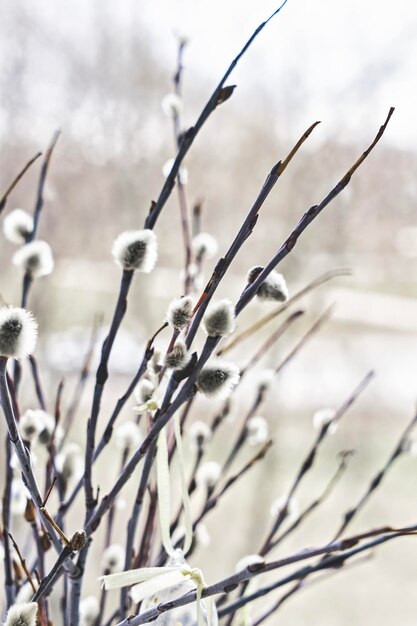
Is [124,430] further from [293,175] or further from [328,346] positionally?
[328,346]

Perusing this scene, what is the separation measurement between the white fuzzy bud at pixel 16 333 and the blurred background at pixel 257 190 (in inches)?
30.0

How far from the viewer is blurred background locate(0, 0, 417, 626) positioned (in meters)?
1.02

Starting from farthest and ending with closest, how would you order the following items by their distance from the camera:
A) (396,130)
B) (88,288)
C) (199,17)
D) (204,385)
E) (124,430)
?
(88,288), (199,17), (396,130), (124,430), (204,385)

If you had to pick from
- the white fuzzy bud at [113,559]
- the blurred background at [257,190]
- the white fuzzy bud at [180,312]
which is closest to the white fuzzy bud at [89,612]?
the white fuzzy bud at [113,559]

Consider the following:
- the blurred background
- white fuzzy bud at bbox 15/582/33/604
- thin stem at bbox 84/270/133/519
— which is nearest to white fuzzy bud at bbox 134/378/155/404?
thin stem at bbox 84/270/133/519

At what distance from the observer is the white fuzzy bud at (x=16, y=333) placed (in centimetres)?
23

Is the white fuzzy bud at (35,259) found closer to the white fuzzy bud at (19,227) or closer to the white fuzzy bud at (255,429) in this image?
the white fuzzy bud at (19,227)

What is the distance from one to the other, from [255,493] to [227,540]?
0.10 m

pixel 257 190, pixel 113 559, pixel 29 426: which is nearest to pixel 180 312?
pixel 29 426

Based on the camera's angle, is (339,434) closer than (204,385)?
No

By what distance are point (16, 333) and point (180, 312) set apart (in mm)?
61

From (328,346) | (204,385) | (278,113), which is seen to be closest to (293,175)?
(278,113)

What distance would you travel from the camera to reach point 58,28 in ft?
3.63

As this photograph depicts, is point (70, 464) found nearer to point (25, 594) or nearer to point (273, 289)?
point (25, 594)
